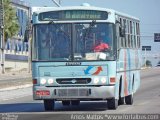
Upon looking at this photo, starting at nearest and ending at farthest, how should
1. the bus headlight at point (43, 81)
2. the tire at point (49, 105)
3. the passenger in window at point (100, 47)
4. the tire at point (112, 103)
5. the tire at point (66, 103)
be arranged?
1. the passenger in window at point (100, 47)
2. the bus headlight at point (43, 81)
3. the tire at point (112, 103)
4. the tire at point (49, 105)
5. the tire at point (66, 103)

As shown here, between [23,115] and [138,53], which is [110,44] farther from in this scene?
[138,53]

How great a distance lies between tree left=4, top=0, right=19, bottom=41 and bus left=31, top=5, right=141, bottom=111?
2914 inches

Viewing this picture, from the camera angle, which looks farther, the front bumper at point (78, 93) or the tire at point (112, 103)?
the tire at point (112, 103)

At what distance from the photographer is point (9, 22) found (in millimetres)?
95938

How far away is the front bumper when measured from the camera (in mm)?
20688

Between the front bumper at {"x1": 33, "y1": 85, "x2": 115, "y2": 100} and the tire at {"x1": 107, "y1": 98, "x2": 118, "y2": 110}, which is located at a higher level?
the front bumper at {"x1": 33, "y1": 85, "x2": 115, "y2": 100}

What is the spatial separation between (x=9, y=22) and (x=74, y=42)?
75.9 metres

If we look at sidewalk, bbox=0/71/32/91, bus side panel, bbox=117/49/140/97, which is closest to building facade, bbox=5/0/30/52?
sidewalk, bbox=0/71/32/91

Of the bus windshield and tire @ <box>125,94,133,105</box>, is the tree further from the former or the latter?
the bus windshield

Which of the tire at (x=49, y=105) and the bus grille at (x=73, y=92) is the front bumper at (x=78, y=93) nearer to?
the bus grille at (x=73, y=92)

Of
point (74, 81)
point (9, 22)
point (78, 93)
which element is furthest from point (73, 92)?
point (9, 22)

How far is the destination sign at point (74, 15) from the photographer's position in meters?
21.1

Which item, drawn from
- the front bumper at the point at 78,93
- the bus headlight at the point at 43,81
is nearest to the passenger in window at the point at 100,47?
the front bumper at the point at 78,93

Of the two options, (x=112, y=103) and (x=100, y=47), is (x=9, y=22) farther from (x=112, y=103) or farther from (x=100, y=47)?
(x=100, y=47)
